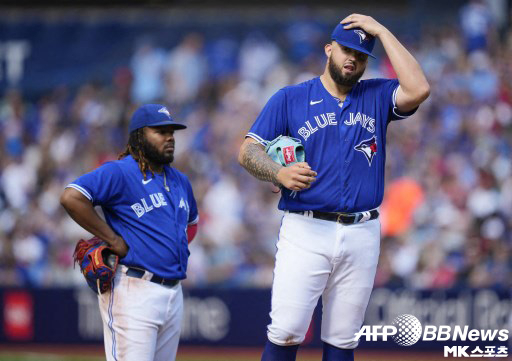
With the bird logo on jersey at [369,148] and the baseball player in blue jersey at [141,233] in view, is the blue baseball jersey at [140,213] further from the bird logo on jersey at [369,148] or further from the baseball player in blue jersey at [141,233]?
the bird logo on jersey at [369,148]

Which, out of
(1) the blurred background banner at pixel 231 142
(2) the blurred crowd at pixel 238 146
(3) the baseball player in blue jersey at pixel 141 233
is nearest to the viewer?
(3) the baseball player in blue jersey at pixel 141 233

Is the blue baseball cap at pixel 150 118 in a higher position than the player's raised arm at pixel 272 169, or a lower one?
higher

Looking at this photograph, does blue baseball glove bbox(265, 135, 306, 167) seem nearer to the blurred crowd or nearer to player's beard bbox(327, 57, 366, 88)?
player's beard bbox(327, 57, 366, 88)

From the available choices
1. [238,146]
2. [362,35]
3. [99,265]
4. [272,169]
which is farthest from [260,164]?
[238,146]

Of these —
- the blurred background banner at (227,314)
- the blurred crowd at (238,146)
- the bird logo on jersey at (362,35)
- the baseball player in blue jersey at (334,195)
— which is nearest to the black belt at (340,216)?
the baseball player in blue jersey at (334,195)

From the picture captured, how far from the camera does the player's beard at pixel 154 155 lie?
5344 millimetres

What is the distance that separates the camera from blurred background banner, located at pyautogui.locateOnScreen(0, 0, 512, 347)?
34.9ft

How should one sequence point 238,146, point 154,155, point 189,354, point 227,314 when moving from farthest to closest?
point 238,146, point 227,314, point 189,354, point 154,155

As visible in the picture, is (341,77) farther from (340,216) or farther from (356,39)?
(340,216)

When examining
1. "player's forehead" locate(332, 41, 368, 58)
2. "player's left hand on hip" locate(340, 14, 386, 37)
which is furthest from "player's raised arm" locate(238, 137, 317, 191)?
"player's left hand on hip" locate(340, 14, 386, 37)

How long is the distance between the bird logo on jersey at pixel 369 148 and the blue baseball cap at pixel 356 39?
481mm

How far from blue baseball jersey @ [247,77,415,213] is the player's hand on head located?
29 centimetres

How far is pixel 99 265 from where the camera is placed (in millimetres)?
5051

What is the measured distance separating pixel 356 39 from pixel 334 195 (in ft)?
2.85
